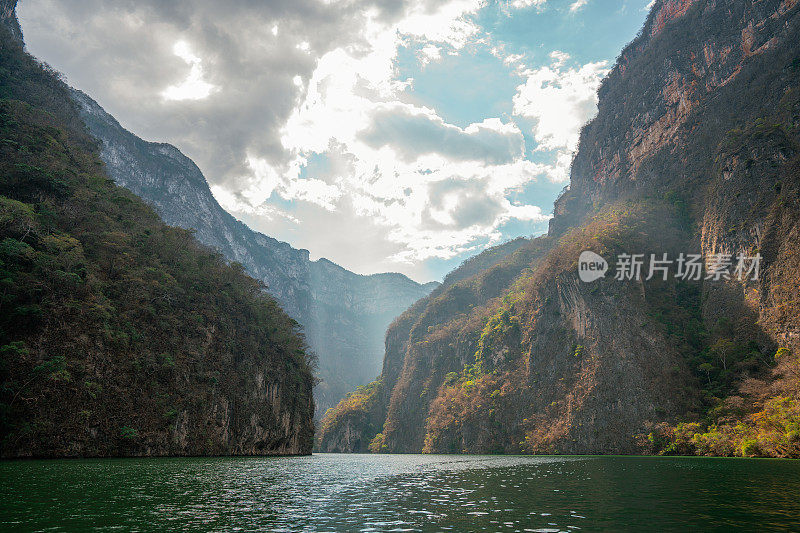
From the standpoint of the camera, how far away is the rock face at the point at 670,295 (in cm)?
6444

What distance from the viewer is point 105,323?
4478 centimetres

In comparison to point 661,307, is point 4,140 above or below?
above

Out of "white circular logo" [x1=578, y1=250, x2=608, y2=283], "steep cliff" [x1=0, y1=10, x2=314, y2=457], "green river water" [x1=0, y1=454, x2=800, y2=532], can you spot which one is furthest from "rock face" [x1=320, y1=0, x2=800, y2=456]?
"steep cliff" [x1=0, y1=10, x2=314, y2=457]

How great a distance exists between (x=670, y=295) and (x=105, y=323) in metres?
96.9

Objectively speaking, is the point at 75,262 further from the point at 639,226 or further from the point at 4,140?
the point at 639,226

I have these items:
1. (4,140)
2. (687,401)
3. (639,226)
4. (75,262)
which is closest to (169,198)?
(4,140)

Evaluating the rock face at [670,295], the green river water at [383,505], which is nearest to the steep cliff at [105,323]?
the green river water at [383,505]

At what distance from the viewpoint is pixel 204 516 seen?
1464cm

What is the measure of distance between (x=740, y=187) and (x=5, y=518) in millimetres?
98141

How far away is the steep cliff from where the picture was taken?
3822 centimetres

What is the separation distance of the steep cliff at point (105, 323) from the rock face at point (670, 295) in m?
58.3

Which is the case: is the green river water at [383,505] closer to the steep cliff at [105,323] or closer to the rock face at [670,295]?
the steep cliff at [105,323]

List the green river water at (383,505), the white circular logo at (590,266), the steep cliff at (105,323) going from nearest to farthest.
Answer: the green river water at (383,505), the steep cliff at (105,323), the white circular logo at (590,266)

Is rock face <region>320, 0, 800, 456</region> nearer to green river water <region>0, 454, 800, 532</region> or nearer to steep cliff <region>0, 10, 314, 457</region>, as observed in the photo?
green river water <region>0, 454, 800, 532</region>
